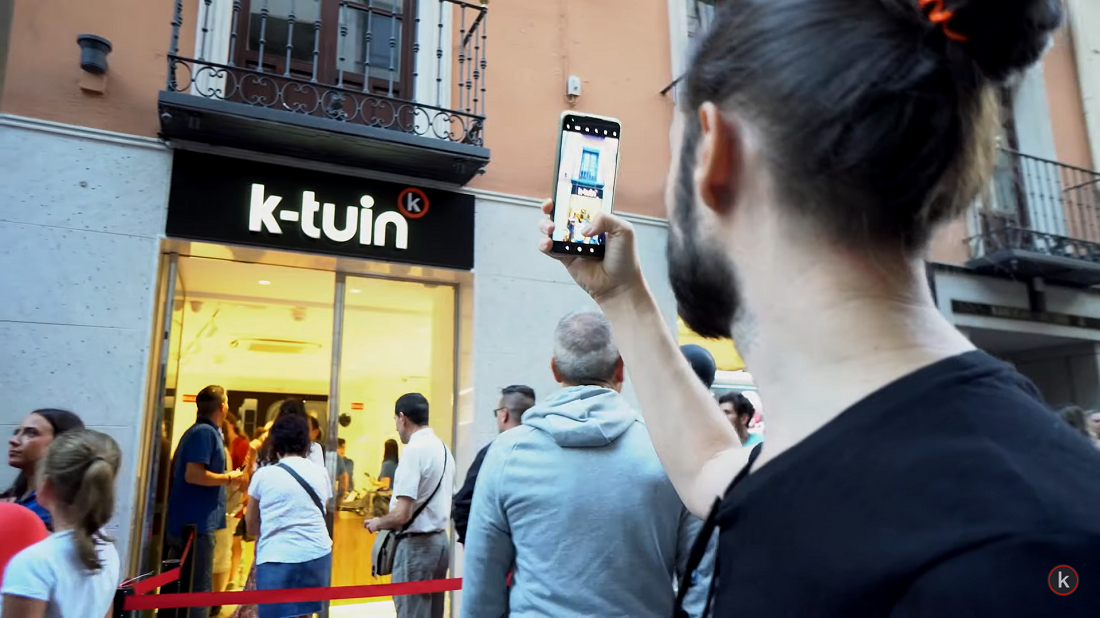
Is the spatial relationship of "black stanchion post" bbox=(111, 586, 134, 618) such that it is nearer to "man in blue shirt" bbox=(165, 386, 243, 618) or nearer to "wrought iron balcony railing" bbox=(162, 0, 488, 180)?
"man in blue shirt" bbox=(165, 386, 243, 618)

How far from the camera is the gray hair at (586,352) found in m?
2.58

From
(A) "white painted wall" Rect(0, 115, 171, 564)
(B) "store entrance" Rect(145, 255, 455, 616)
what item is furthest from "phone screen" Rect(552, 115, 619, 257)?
(B) "store entrance" Rect(145, 255, 455, 616)

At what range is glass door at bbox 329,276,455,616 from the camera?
23.6ft

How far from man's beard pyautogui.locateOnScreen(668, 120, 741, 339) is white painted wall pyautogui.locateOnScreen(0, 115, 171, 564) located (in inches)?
227

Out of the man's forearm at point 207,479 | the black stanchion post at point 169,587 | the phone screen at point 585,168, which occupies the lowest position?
the black stanchion post at point 169,587

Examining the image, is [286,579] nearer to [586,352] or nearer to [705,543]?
[586,352]

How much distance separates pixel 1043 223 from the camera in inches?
403

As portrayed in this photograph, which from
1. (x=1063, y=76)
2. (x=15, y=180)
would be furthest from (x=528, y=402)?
(x=1063, y=76)

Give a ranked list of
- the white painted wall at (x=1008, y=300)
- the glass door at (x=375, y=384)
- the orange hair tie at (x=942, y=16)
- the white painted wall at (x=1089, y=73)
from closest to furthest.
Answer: the orange hair tie at (x=942, y=16)
the glass door at (x=375, y=384)
the white painted wall at (x=1008, y=300)
the white painted wall at (x=1089, y=73)

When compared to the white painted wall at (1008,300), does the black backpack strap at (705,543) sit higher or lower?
lower

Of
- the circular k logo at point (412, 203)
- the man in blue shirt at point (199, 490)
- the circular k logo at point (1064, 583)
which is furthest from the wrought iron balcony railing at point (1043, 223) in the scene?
the circular k logo at point (1064, 583)

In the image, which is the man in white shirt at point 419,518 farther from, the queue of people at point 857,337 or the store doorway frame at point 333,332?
the queue of people at point 857,337

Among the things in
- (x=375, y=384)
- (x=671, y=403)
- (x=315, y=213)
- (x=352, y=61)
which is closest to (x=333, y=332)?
(x=375, y=384)

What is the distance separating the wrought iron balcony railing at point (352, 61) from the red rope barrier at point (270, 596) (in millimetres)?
3677
